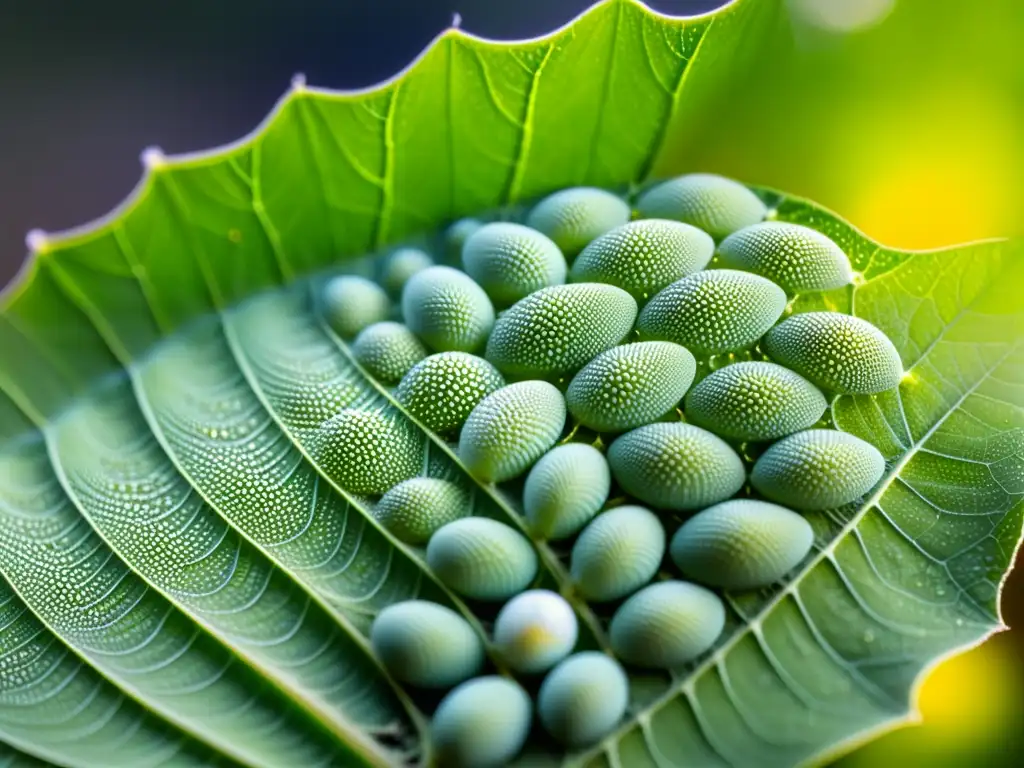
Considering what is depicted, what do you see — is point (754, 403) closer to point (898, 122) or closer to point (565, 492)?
point (565, 492)

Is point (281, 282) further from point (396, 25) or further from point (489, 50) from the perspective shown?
point (396, 25)

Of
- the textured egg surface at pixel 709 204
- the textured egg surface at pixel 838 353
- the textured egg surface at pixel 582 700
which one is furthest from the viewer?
the textured egg surface at pixel 709 204

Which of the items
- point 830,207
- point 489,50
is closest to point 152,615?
point 489,50

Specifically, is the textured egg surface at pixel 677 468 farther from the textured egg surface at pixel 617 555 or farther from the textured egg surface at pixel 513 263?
the textured egg surface at pixel 513 263

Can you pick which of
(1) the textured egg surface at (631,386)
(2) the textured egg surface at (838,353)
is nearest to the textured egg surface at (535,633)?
(1) the textured egg surface at (631,386)

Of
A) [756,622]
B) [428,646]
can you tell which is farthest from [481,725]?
[756,622]

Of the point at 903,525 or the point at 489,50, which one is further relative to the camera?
the point at 489,50

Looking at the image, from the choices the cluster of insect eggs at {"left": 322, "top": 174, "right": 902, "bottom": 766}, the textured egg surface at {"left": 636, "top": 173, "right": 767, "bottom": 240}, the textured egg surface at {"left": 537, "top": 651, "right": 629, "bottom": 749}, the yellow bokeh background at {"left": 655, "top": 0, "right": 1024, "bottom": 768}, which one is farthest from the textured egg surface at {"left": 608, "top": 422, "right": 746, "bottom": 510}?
the yellow bokeh background at {"left": 655, "top": 0, "right": 1024, "bottom": 768}
